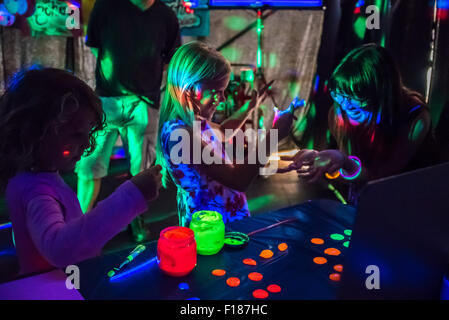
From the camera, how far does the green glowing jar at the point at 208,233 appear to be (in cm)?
104

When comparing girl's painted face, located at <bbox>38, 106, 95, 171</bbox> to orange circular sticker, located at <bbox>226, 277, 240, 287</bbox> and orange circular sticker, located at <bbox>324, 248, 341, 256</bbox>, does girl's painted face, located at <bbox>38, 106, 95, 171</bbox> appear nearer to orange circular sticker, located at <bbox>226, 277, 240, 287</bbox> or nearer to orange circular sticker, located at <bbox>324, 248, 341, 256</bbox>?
orange circular sticker, located at <bbox>226, 277, 240, 287</bbox>

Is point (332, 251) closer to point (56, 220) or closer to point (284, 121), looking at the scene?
point (284, 121)

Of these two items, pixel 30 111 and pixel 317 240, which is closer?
pixel 30 111

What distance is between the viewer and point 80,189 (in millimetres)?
2547

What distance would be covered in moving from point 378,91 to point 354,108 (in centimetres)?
22

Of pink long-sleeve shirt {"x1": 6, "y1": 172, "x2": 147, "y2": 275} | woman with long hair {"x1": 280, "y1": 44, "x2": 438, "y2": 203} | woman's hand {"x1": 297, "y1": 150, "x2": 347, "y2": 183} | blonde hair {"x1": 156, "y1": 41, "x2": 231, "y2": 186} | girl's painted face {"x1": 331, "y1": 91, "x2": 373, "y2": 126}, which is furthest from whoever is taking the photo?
girl's painted face {"x1": 331, "y1": 91, "x2": 373, "y2": 126}

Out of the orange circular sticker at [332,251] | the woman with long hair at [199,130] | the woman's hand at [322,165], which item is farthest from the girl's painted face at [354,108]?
the orange circular sticker at [332,251]

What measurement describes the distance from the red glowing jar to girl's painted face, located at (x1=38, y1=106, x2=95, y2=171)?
319 millimetres

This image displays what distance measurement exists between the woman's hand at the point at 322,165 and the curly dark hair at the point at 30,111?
3.19 ft

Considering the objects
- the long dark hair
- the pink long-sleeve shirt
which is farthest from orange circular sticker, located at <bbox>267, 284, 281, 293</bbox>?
the long dark hair

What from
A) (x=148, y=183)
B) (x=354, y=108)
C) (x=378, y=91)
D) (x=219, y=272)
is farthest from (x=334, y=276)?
(x=354, y=108)

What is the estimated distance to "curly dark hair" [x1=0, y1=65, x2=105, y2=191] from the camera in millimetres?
877

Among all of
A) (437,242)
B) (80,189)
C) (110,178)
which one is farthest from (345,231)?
(110,178)

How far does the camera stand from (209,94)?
1469 millimetres
